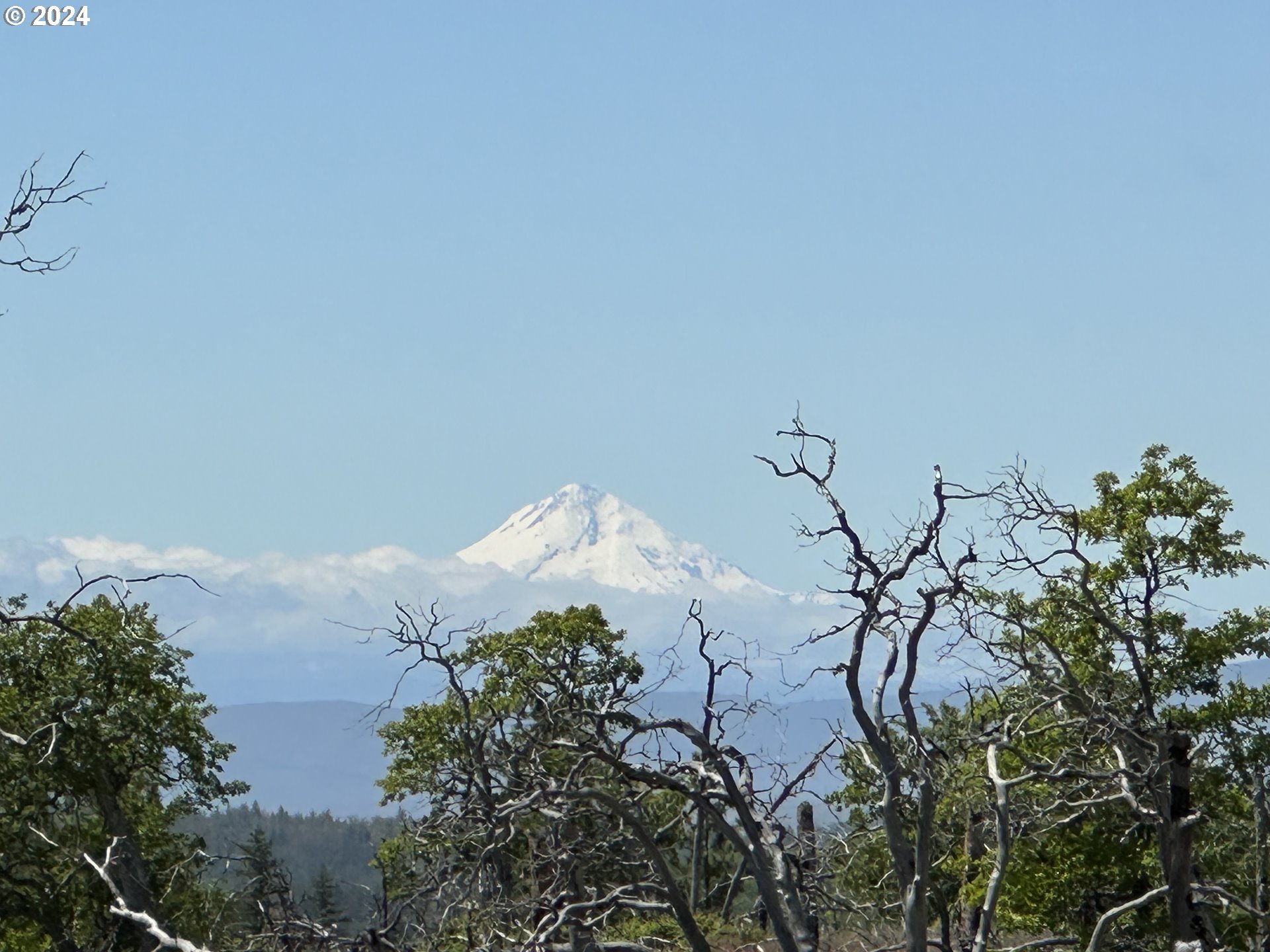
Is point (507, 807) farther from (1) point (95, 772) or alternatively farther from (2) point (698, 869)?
(2) point (698, 869)

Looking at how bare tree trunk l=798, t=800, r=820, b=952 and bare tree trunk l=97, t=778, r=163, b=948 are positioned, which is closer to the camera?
bare tree trunk l=798, t=800, r=820, b=952

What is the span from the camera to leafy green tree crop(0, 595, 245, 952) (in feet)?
140

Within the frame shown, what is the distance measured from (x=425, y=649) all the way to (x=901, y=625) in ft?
15.3

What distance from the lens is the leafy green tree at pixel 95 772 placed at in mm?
42562

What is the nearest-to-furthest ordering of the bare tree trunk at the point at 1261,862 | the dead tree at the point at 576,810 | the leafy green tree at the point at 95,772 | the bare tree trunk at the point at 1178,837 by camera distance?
1. the dead tree at the point at 576,810
2. the bare tree trunk at the point at 1178,837
3. the bare tree trunk at the point at 1261,862
4. the leafy green tree at the point at 95,772

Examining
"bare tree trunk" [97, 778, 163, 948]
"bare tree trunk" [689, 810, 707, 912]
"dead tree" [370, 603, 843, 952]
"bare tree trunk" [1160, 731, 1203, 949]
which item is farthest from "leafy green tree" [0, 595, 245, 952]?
"bare tree trunk" [1160, 731, 1203, 949]

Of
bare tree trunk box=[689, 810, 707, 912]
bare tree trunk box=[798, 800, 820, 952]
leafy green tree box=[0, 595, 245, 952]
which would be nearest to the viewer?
bare tree trunk box=[798, 800, 820, 952]

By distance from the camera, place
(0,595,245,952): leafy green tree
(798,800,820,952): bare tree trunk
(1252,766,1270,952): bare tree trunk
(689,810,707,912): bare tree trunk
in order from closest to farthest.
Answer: (798,800,820,952): bare tree trunk < (1252,766,1270,952): bare tree trunk < (0,595,245,952): leafy green tree < (689,810,707,912): bare tree trunk

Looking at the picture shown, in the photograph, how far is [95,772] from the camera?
44.4 meters

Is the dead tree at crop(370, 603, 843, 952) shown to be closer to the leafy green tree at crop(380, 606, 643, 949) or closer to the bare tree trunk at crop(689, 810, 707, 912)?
the leafy green tree at crop(380, 606, 643, 949)

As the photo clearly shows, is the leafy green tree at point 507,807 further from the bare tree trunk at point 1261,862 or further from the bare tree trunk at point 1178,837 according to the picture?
the bare tree trunk at point 1261,862

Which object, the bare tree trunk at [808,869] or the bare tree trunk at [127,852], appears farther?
the bare tree trunk at [127,852]

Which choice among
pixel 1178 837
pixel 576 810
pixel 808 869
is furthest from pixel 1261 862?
pixel 576 810

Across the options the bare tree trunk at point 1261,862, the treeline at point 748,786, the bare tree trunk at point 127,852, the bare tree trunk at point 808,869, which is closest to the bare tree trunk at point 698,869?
the treeline at point 748,786
